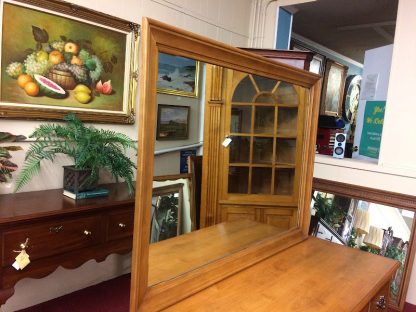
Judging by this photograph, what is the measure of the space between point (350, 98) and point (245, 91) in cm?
485

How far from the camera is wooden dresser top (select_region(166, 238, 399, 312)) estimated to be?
1023mm

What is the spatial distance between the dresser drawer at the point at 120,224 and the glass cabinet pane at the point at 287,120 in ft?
3.35

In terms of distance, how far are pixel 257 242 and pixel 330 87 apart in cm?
426

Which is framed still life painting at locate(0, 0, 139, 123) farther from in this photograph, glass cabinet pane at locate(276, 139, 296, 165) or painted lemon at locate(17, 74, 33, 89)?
glass cabinet pane at locate(276, 139, 296, 165)

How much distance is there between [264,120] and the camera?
148 cm

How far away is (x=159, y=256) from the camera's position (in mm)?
1047

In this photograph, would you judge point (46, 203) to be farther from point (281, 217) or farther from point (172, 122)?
point (281, 217)

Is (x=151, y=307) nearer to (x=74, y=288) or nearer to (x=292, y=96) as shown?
(x=292, y=96)

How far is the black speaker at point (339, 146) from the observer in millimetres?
2857

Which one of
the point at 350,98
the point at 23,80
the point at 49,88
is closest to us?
the point at 23,80

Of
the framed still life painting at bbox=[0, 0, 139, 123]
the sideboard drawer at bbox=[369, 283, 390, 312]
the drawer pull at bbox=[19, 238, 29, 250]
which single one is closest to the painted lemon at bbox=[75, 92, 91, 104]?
the framed still life painting at bbox=[0, 0, 139, 123]

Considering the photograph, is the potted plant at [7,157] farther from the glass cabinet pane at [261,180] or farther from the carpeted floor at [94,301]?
the glass cabinet pane at [261,180]

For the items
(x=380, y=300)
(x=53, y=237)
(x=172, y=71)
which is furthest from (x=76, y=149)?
(x=380, y=300)

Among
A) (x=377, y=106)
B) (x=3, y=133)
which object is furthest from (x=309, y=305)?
(x=377, y=106)
